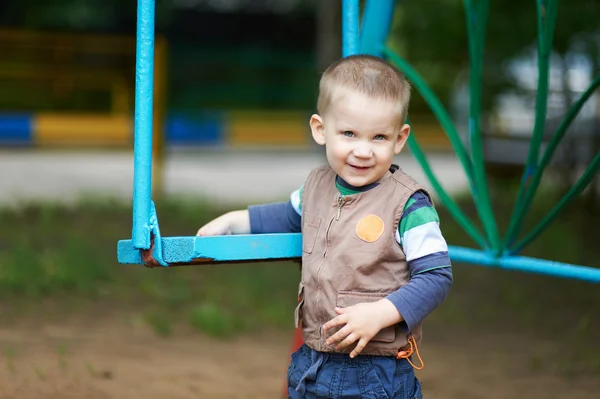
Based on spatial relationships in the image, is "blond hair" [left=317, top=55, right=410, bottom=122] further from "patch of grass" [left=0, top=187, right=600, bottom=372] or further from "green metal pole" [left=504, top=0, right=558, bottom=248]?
"patch of grass" [left=0, top=187, right=600, bottom=372]

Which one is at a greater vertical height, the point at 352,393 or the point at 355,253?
the point at 355,253

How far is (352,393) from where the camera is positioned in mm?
1759

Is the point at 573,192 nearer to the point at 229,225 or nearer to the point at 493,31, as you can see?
the point at 229,225

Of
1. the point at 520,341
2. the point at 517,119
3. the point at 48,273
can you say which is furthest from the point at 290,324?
the point at 517,119

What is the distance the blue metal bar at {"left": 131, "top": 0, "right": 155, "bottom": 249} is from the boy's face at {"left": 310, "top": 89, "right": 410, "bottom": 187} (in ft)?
1.15

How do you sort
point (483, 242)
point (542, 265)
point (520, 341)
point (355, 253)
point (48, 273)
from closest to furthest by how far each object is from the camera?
point (355, 253) < point (542, 265) < point (483, 242) < point (520, 341) < point (48, 273)

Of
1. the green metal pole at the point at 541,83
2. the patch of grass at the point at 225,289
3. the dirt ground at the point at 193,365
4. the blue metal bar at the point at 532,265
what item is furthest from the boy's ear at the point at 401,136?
the patch of grass at the point at 225,289

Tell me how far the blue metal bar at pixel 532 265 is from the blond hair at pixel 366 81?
654mm

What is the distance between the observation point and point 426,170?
271 centimetres

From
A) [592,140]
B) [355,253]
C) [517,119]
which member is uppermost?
[355,253]

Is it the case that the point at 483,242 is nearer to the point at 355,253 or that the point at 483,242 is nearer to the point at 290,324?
the point at 355,253

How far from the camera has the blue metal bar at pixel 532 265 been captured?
83.7 inches

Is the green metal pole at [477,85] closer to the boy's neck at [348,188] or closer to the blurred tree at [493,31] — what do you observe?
the boy's neck at [348,188]

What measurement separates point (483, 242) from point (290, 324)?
1.55m
